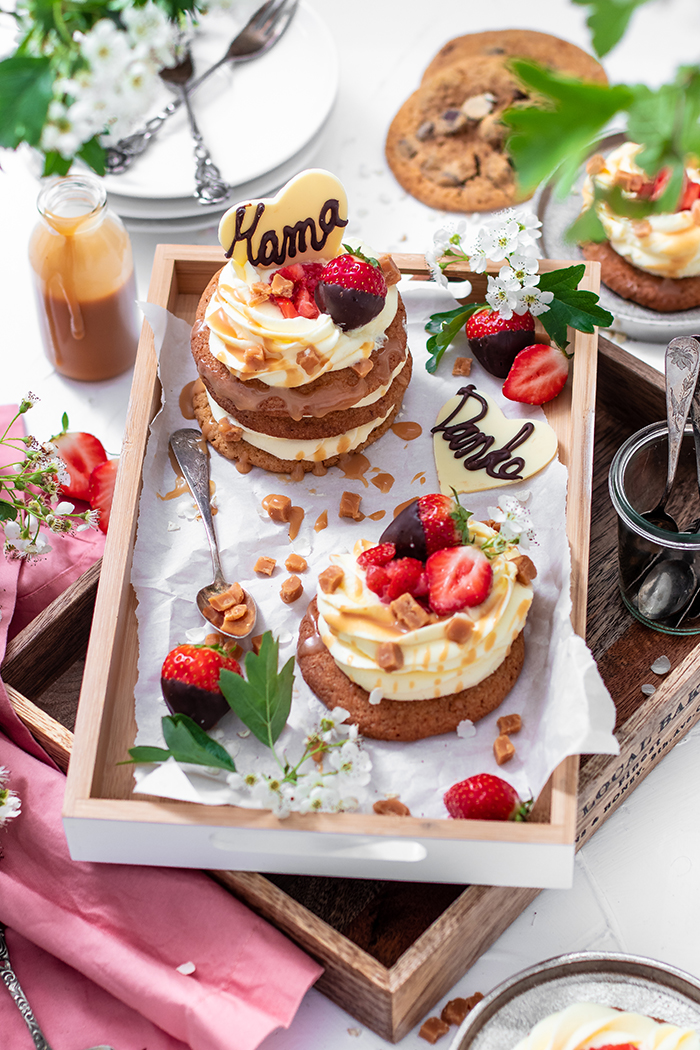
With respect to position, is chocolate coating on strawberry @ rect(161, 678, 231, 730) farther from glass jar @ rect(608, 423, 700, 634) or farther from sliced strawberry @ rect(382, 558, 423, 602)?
glass jar @ rect(608, 423, 700, 634)

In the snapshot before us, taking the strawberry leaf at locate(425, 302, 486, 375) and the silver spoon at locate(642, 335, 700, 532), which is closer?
the silver spoon at locate(642, 335, 700, 532)

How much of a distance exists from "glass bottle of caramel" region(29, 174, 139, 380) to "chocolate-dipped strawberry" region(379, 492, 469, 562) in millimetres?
1003

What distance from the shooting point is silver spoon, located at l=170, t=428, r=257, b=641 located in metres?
1.98

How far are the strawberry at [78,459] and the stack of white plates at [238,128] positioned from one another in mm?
655

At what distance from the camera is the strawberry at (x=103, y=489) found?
2328 mm

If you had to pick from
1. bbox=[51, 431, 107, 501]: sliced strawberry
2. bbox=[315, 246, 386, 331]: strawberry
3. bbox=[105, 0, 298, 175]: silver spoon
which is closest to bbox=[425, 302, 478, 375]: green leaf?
bbox=[315, 246, 386, 331]: strawberry

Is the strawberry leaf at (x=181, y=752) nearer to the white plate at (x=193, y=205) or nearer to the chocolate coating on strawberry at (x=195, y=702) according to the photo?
the chocolate coating on strawberry at (x=195, y=702)

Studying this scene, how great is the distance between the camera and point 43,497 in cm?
227

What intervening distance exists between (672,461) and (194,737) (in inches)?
41.1

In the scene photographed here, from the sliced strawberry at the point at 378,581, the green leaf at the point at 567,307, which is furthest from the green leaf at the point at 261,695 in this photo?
the green leaf at the point at 567,307

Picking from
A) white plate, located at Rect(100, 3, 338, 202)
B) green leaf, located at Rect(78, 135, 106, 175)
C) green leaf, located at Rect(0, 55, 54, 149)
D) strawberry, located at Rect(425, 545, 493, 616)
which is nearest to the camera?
green leaf, located at Rect(0, 55, 54, 149)

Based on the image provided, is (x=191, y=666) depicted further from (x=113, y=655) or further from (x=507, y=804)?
(x=507, y=804)

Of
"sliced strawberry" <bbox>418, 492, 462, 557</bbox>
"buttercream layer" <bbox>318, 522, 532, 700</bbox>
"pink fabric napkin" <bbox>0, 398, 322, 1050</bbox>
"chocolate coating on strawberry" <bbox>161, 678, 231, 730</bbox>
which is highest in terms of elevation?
"sliced strawberry" <bbox>418, 492, 462, 557</bbox>

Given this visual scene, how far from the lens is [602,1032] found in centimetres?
162
